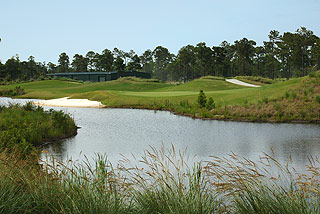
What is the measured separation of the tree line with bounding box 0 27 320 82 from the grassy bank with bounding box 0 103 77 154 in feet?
208

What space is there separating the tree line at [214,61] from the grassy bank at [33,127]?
2494 inches

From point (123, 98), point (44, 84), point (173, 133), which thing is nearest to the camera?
point (173, 133)

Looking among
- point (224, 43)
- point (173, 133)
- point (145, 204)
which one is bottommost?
point (173, 133)

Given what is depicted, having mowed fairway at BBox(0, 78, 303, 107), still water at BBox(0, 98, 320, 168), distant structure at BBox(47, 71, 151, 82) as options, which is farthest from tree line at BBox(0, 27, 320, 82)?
still water at BBox(0, 98, 320, 168)

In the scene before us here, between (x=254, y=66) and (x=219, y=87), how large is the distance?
72163 mm

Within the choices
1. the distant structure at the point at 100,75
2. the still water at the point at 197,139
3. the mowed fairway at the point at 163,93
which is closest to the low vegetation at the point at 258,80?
the mowed fairway at the point at 163,93

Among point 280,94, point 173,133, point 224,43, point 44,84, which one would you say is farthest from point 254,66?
point 173,133

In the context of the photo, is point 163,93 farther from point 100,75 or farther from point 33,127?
point 100,75

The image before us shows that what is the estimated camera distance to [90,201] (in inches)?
188

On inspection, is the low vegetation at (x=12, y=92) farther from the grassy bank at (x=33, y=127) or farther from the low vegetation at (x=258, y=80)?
the grassy bank at (x=33, y=127)

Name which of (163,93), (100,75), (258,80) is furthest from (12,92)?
(258,80)

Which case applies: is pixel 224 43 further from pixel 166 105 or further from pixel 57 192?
pixel 57 192

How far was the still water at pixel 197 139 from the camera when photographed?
13.5 meters

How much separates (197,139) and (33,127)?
768 cm
